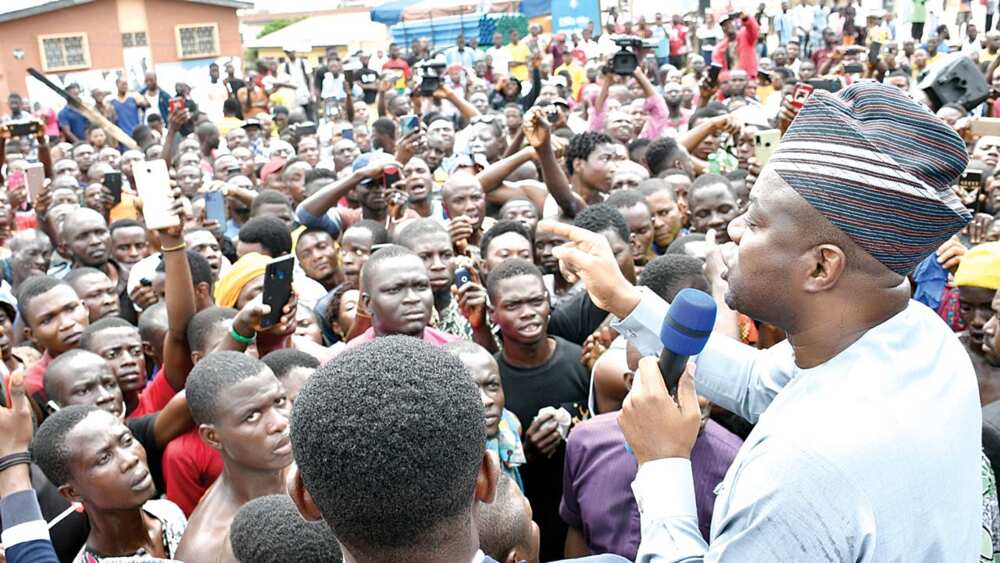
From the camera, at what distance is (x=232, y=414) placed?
3.02 m

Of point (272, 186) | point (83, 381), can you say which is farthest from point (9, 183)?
point (83, 381)

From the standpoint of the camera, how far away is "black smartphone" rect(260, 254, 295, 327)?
349 cm

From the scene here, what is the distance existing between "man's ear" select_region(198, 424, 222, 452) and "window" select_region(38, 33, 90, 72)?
23.0m

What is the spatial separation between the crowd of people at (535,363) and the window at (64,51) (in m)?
17.1

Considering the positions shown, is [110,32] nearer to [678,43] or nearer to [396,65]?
[396,65]

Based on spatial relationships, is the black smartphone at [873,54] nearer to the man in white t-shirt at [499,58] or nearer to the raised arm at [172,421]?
the man in white t-shirt at [499,58]

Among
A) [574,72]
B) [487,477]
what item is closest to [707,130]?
[487,477]

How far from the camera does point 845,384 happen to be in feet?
5.10

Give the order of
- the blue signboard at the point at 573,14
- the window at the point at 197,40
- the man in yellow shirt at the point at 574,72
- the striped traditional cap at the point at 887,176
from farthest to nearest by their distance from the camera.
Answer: the blue signboard at the point at 573,14, the window at the point at 197,40, the man in yellow shirt at the point at 574,72, the striped traditional cap at the point at 887,176

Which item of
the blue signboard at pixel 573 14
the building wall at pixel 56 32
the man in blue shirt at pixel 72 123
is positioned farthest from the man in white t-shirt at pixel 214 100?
the blue signboard at pixel 573 14

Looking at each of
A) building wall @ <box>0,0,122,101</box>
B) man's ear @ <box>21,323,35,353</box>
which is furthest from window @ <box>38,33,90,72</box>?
man's ear @ <box>21,323,35,353</box>

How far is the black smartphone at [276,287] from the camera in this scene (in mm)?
3494

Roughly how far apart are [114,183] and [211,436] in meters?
5.30

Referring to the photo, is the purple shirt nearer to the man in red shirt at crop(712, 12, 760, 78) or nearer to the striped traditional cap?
the striped traditional cap
